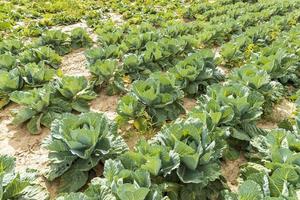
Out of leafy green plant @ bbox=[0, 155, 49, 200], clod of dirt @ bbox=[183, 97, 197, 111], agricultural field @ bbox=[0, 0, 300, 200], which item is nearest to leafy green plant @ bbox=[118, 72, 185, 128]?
agricultural field @ bbox=[0, 0, 300, 200]

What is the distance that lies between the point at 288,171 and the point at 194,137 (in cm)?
94

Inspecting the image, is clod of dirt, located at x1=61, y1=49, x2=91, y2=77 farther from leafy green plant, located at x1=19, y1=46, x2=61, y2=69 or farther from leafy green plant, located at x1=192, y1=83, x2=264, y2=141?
leafy green plant, located at x1=192, y1=83, x2=264, y2=141

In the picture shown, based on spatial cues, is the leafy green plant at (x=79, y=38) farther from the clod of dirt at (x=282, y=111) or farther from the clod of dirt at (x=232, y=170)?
the clod of dirt at (x=232, y=170)

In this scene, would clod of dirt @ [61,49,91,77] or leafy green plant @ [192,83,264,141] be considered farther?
clod of dirt @ [61,49,91,77]

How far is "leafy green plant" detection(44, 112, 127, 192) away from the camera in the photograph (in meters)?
3.54

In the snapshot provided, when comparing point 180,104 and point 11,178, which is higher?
point 11,178

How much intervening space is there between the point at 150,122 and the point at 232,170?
1353 millimetres

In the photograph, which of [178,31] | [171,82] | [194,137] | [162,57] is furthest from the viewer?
[178,31]

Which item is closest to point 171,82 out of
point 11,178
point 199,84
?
point 199,84

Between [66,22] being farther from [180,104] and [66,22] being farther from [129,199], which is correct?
[129,199]

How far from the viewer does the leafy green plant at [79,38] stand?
8320 millimetres

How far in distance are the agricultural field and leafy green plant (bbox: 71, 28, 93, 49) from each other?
0.08 feet

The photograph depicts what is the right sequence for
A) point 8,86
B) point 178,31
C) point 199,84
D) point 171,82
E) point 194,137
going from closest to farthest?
point 194,137
point 171,82
point 8,86
point 199,84
point 178,31

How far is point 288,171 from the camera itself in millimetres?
2943
